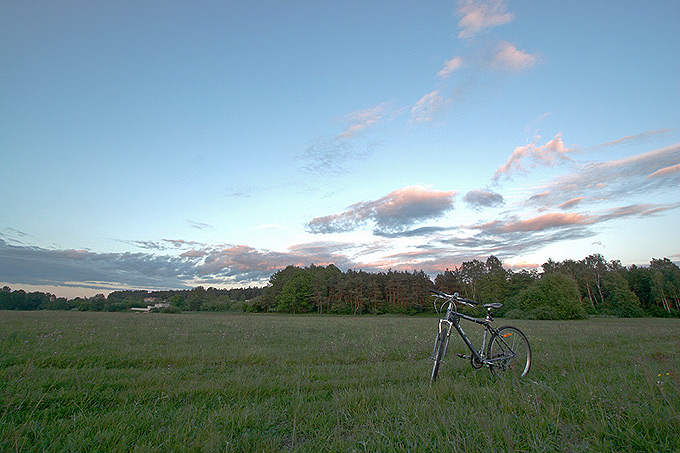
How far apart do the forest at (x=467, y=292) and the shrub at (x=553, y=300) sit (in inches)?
6.2

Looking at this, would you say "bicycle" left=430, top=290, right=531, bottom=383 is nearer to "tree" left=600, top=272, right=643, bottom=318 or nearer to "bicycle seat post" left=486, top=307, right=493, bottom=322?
"bicycle seat post" left=486, top=307, right=493, bottom=322

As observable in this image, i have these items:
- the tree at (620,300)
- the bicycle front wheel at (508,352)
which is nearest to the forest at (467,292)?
the tree at (620,300)

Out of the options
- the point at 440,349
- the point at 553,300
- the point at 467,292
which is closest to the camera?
the point at 440,349

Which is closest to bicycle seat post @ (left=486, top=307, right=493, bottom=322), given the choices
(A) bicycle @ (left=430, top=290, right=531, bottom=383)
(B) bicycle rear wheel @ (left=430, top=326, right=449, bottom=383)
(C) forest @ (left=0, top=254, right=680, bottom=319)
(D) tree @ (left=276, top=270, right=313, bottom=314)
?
(A) bicycle @ (left=430, top=290, right=531, bottom=383)

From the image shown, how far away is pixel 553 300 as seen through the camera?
2168 inches

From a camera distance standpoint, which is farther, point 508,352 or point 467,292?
point 467,292

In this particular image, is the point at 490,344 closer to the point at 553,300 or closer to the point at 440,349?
the point at 440,349

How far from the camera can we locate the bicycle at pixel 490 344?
5918 mm

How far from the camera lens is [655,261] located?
81.6 meters

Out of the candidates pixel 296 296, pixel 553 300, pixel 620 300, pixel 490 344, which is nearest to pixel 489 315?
pixel 490 344

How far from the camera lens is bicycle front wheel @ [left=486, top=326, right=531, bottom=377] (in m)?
6.11

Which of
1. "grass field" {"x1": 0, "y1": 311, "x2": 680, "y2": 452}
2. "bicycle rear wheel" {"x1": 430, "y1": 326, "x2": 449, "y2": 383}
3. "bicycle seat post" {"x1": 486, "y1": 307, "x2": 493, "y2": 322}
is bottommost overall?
"grass field" {"x1": 0, "y1": 311, "x2": 680, "y2": 452}

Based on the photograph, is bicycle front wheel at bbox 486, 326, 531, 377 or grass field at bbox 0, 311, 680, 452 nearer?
grass field at bbox 0, 311, 680, 452

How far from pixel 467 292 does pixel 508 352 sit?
8179 centimetres
